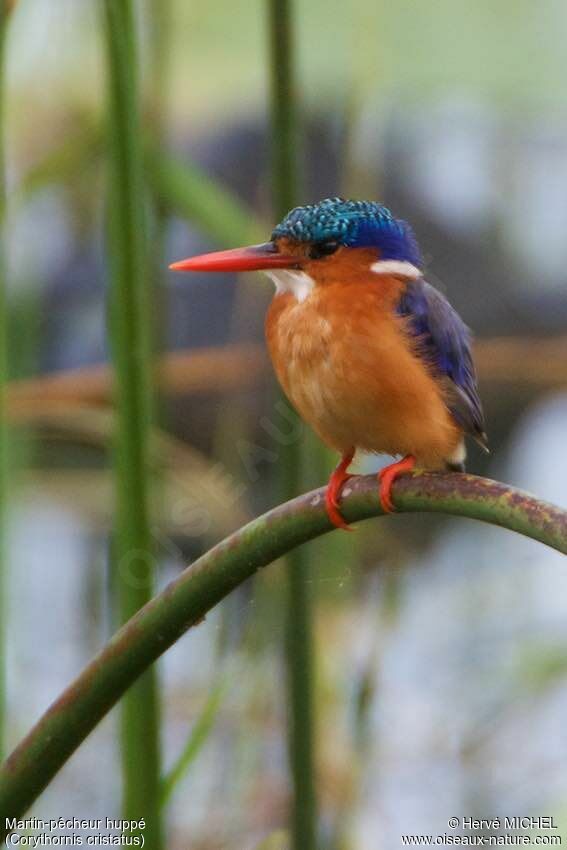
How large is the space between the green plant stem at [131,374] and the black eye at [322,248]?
238 mm

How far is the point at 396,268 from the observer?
1.22 m

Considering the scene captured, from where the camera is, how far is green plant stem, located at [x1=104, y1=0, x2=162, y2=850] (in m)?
0.93

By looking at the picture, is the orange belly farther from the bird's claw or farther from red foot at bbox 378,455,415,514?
the bird's claw

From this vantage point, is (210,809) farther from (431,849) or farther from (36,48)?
(36,48)

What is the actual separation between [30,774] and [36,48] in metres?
2.21

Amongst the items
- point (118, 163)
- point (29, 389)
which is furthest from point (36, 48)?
point (118, 163)

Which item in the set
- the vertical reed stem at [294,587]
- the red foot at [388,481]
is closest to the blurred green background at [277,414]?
the vertical reed stem at [294,587]

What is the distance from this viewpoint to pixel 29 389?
5.84 ft

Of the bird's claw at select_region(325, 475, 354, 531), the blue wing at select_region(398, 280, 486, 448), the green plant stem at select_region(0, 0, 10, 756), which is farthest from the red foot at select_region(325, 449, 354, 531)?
the green plant stem at select_region(0, 0, 10, 756)

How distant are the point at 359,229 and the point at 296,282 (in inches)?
2.6

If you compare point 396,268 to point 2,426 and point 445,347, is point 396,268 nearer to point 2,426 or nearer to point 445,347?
point 445,347

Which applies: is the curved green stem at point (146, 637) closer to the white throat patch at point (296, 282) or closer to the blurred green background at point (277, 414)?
the blurred green background at point (277, 414)

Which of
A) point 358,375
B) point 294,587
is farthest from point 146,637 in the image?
point 358,375

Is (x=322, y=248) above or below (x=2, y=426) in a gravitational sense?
above
